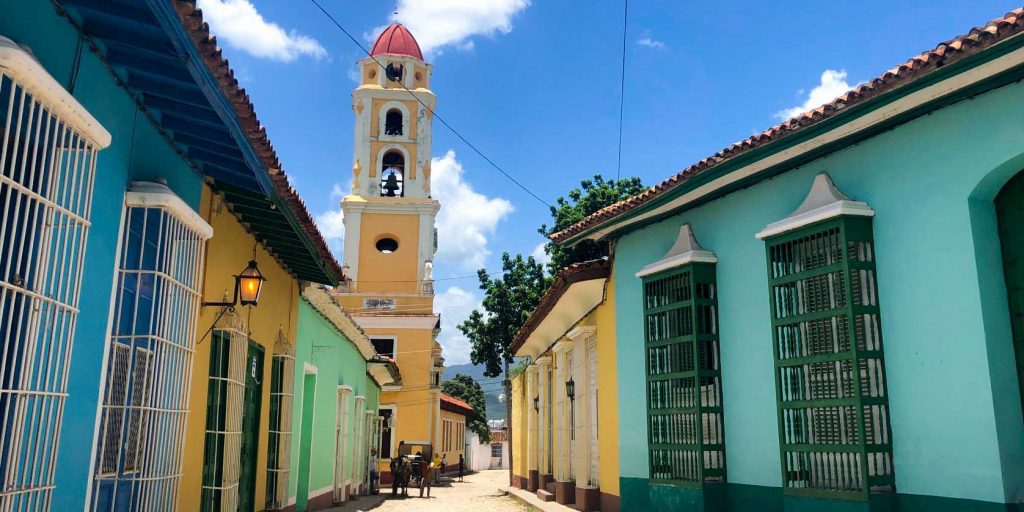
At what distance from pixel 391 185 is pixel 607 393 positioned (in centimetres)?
2026

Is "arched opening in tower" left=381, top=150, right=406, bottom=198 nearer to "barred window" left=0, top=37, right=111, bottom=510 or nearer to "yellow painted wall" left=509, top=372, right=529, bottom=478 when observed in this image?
"yellow painted wall" left=509, top=372, right=529, bottom=478

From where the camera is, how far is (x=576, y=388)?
13.0 meters

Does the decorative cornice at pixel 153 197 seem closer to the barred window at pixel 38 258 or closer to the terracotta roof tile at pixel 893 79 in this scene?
the barred window at pixel 38 258

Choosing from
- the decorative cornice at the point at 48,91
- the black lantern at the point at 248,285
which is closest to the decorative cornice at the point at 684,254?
the black lantern at the point at 248,285

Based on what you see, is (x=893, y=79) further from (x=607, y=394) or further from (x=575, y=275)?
(x=607, y=394)

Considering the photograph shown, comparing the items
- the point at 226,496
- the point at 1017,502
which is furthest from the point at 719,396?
the point at 226,496

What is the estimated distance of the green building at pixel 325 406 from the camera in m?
11.3

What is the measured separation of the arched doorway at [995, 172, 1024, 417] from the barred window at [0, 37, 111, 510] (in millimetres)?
5407

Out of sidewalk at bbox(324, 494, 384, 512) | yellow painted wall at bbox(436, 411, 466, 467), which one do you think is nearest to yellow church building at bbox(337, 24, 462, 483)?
yellow painted wall at bbox(436, 411, 466, 467)

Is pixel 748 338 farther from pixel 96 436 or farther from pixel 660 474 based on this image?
pixel 96 436

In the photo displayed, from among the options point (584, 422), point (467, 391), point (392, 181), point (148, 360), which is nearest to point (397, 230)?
point (392, 181)

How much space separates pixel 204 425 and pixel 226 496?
2.43 ft

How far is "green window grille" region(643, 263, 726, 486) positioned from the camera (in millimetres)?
7770

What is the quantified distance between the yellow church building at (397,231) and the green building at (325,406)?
9.55m
